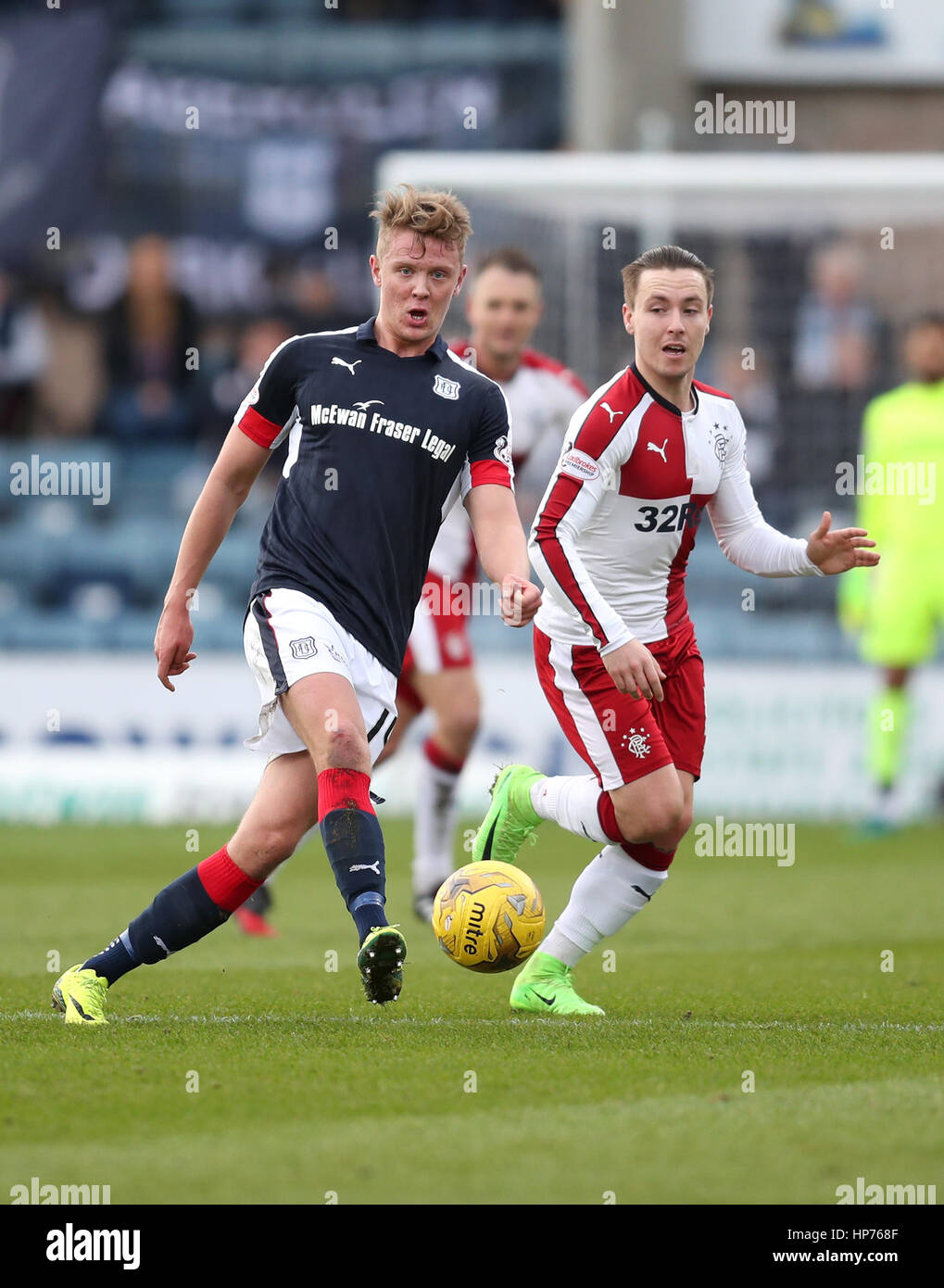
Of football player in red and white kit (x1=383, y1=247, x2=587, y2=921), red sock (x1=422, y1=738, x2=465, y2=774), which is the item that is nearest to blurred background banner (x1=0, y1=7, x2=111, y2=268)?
football player in red and white kit (x1=383, y1=247, x2=587, y2=921)

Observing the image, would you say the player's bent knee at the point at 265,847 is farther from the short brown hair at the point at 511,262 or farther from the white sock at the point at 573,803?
the short brown hair at the point at 511,262

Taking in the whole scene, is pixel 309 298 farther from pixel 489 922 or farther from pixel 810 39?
pixel 489 922

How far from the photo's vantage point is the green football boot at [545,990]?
6.02 m

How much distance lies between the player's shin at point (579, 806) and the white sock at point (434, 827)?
8.03ft

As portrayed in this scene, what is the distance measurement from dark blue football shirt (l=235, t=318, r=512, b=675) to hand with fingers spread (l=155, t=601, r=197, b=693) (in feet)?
0.73

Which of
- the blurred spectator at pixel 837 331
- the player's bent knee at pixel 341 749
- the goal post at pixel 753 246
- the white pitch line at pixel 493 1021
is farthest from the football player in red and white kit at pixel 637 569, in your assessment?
the blurred spectator at pixel 837 331

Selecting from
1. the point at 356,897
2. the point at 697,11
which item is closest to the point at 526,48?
the point at 697,11

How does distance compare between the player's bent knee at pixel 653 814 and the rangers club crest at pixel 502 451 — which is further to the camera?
the player's bent knee at pixel 653 814

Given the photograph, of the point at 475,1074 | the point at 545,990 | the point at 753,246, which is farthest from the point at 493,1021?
the point at 753,246

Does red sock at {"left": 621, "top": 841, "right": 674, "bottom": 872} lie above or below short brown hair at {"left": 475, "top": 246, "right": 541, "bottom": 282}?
below

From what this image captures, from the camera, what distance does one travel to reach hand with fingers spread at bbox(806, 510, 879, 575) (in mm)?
5867

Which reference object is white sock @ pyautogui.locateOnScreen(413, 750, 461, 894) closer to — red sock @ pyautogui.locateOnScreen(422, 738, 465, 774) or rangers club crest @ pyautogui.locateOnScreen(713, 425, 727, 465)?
red sock @ pyautogui.locateOnScreen(422, 738, 465, 774)
